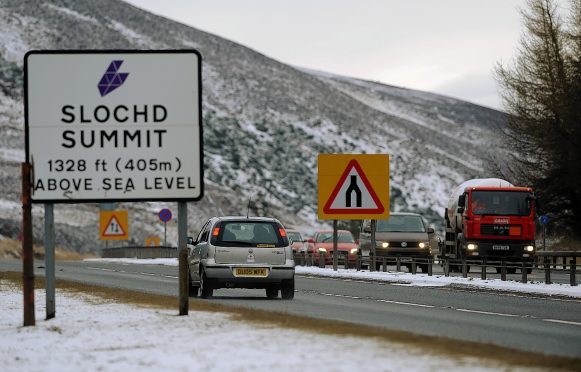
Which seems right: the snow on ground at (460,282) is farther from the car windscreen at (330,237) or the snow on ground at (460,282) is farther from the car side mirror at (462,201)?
the car windscreen at (330,237)

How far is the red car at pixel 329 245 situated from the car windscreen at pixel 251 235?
25.0 meters

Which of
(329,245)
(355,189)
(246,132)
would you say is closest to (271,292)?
(355,189)

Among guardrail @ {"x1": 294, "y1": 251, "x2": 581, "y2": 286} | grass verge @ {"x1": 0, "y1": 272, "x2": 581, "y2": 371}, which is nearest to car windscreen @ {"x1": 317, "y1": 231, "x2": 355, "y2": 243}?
guardrail @ {"x1": 294, "y1": 251, "x2": 581, "y2": 286}

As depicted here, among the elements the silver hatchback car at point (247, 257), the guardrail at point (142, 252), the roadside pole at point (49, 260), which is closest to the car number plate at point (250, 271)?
the silver hatchback car at point (247, 257)

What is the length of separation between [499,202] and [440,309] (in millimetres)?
22057

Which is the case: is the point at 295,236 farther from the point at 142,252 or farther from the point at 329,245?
the point at 142,252

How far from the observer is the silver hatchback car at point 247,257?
2602 cm

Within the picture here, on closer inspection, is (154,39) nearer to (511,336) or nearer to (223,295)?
(223,295)

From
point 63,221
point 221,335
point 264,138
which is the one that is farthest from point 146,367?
point 264,138

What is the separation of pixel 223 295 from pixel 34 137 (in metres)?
10.2

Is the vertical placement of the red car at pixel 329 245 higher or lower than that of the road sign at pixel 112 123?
lower

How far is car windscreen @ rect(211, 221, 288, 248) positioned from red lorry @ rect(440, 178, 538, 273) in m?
18.6

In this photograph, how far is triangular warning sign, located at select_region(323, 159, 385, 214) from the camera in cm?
4166

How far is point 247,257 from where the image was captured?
85.7 ft
